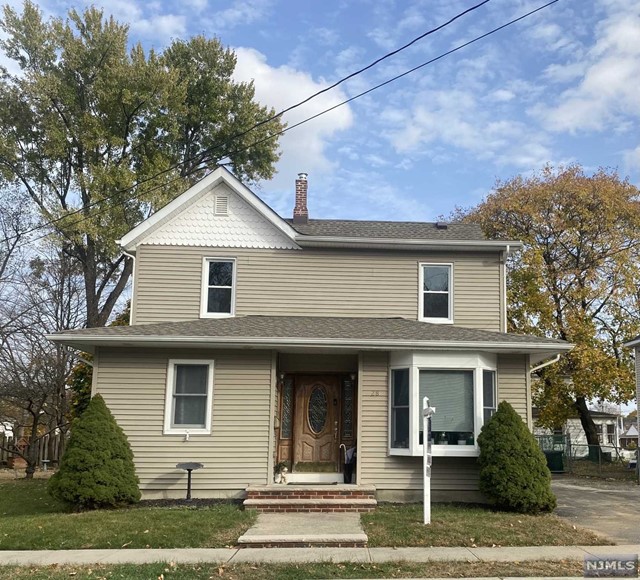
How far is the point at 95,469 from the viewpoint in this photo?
420 inches

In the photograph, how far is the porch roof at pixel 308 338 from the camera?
37.8 ft

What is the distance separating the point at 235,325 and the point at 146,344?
1808 mm

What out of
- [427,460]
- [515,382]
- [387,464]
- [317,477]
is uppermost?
[515,382]

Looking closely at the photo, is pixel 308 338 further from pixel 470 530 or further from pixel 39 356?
pixel 39 356

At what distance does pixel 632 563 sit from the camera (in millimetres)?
7355

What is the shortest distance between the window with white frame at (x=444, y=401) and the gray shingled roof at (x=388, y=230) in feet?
11.3

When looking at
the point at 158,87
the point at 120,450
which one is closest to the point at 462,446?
the point at 120,450

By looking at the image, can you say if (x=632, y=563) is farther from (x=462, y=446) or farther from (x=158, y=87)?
(x=158, y=87)

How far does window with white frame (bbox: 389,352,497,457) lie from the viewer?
11.6m

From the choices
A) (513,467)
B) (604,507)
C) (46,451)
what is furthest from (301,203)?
→ (46,451)

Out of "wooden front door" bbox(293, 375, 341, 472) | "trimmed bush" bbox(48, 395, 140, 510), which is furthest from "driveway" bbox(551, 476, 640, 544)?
"trimmed bush" bbox(48, 395, 140, 510)

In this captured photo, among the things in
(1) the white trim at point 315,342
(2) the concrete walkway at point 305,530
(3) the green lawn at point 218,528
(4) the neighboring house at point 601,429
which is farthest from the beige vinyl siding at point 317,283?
(4) the neighboring house at point 601,429

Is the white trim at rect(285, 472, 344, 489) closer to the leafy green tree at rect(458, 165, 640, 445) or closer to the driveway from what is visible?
the driveway

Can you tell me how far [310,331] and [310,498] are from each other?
10.2 ft
